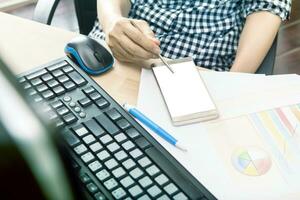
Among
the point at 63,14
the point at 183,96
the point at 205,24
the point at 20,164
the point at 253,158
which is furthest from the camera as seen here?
the point at 63,14

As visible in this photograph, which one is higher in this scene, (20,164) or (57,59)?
(20,164)

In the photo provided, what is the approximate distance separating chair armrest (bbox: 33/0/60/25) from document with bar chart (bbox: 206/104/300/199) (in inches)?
21.4

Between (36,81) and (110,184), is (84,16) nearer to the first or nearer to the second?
(36,81)

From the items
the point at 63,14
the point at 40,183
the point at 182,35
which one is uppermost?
the point at 40,183

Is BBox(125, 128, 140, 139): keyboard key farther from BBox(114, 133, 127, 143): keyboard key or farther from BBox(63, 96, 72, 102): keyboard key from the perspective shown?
BBox(63, 96, 72, 102): keyboard key

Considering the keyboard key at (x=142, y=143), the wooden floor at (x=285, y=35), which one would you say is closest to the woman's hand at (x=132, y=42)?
the keyboard key at (x=142, y=143)

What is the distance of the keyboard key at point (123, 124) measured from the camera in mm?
665

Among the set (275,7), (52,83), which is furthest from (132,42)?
(275,7)

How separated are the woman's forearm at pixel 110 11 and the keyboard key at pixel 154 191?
0.47 m

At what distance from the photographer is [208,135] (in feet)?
2.26

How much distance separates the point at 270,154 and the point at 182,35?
1.68 ft

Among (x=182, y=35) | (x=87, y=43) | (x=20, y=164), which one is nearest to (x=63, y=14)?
(x=182, y=35)

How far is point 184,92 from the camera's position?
762mm

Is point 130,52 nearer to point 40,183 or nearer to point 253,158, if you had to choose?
point 253,158
